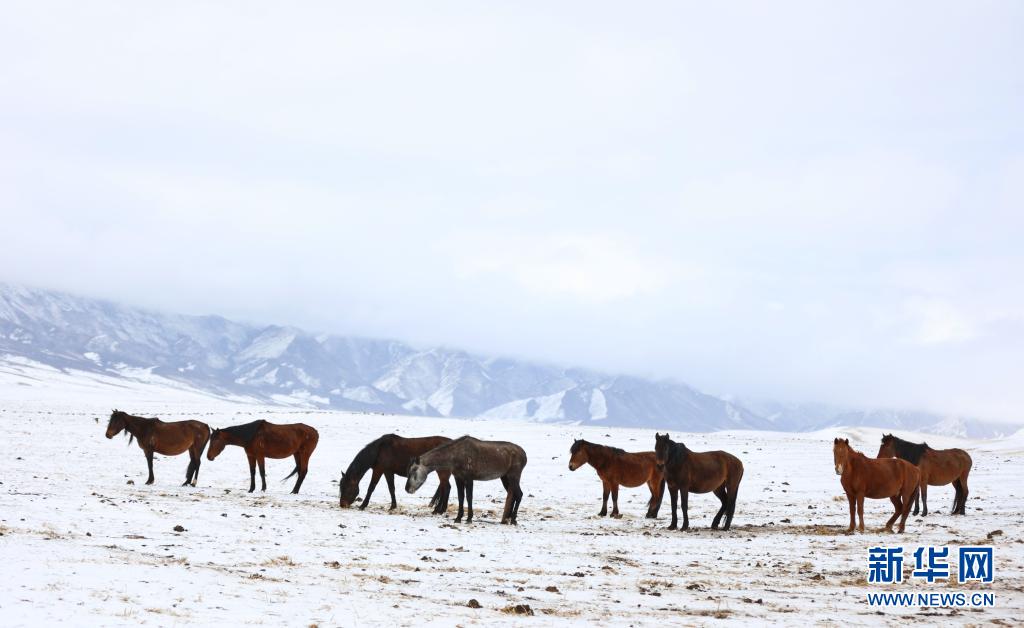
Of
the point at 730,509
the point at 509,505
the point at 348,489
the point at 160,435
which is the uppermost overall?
the point at 160,435

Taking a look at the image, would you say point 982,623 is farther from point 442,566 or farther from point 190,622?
point 190,622

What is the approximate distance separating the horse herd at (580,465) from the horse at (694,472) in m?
0.03

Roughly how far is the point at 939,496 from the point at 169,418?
48.8 meters

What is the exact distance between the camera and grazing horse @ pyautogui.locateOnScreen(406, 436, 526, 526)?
2381 centimetres

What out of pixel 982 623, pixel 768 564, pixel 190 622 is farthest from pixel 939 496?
pixel 190 622

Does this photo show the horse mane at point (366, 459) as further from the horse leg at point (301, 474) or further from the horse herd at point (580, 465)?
the horse leg at point (301, 474)

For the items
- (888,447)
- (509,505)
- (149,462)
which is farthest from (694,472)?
(149,462)

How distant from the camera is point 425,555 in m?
16.7

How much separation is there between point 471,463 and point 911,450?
13333mm

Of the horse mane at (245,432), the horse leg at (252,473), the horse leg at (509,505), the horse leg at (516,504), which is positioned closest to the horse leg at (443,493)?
the horse leg at (509,505)

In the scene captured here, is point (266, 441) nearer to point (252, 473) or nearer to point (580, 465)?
point (252, 473)

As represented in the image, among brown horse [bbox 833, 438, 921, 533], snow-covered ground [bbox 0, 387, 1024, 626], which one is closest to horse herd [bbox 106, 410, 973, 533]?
brown horse [bbox 833, 438, 921, 533]

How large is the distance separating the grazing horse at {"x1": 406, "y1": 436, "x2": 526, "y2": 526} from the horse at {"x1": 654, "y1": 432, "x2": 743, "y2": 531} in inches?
151

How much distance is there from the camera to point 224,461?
115 ft
